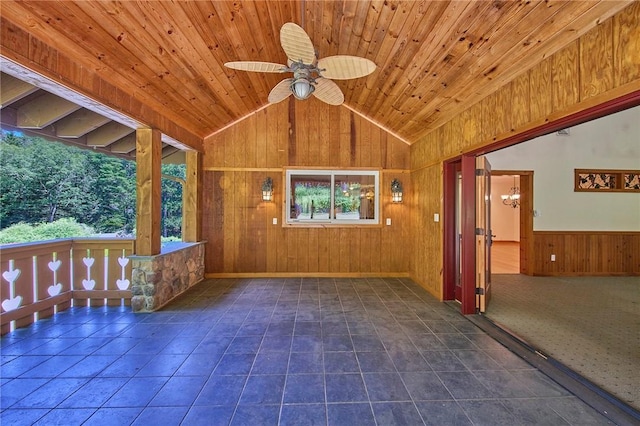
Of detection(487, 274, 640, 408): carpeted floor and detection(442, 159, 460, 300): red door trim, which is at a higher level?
detection(442, 159, 460, 300): red door trim

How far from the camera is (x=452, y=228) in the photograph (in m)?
3.96

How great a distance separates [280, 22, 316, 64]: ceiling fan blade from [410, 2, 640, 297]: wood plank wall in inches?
76.2

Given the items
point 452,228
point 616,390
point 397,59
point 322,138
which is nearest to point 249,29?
point 397,59

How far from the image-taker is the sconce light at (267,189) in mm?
5059

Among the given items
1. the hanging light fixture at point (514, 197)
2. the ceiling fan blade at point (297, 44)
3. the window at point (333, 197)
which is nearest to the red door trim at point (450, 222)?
the window at point (333, 197)

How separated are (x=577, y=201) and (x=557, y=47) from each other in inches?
208

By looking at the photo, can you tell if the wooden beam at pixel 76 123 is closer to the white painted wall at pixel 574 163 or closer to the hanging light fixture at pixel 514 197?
the white painted wall at pixel 574 163

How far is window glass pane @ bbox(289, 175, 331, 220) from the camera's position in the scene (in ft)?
17.2

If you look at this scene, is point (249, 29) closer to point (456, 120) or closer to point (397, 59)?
point (397, 59)

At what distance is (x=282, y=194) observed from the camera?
522cm

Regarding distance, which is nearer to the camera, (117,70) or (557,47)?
(557,47)

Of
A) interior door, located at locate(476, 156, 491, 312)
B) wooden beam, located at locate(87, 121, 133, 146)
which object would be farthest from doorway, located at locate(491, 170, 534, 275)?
wooden beam, located at locate(87, 121, 133, 146)

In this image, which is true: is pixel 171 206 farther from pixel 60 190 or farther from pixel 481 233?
pixel 481 233

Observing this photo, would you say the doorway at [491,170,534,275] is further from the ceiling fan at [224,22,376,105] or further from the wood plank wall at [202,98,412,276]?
the ceiling fan at [224,22,376,105]
